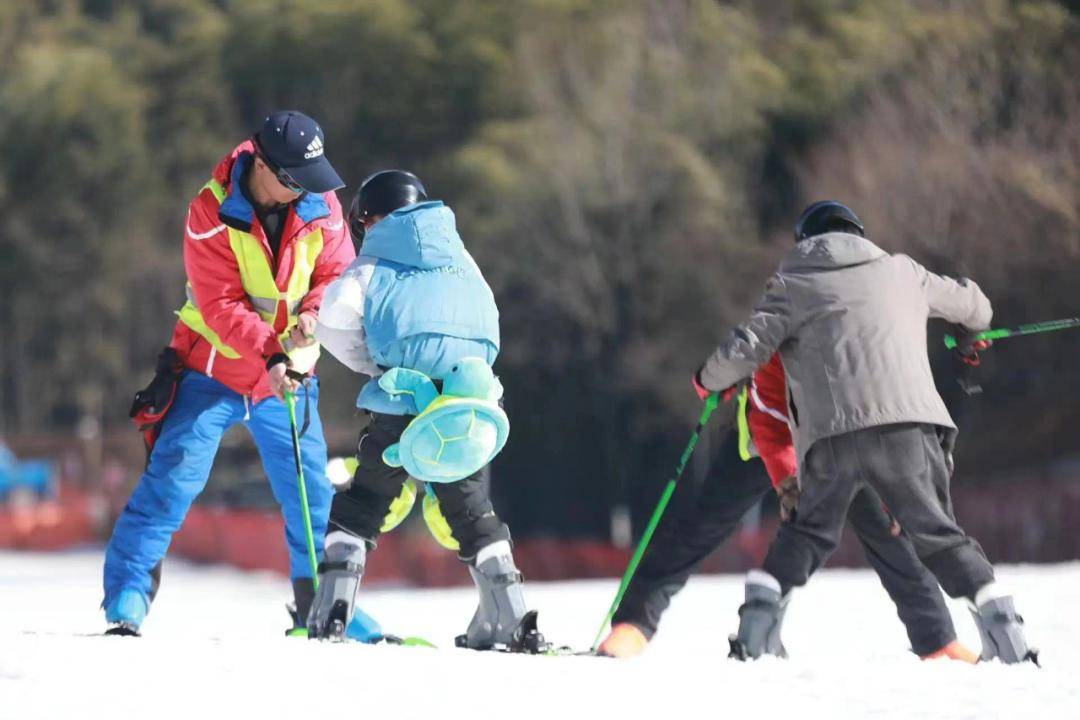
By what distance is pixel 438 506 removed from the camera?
5906 mm

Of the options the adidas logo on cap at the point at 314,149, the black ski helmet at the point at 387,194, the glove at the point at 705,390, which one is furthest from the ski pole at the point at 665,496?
the adidas logo on cap at the point at 314,149

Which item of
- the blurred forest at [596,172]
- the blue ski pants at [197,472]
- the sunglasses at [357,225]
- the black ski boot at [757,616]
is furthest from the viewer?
the blurred forest at [596,172]

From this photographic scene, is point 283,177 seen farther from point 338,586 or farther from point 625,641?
point 625,641

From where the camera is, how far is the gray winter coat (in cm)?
558

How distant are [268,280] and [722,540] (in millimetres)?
1780

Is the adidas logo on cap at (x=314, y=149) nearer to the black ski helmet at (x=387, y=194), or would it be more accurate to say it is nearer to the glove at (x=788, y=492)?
the black ski helmet at (x=387, y=194)

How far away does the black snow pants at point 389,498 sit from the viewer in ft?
19.1

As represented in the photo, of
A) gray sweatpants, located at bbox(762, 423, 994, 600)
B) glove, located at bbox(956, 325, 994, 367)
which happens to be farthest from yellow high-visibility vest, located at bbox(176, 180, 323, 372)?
glove, located at bbox(956, 325, 994, 367)

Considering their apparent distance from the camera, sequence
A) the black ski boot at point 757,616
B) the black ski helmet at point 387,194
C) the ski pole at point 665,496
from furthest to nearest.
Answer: the ski pole at point 665,496, the black ski helmet at point 387,194, the black ski boot at point 757,616

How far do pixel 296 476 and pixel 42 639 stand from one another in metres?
1.57

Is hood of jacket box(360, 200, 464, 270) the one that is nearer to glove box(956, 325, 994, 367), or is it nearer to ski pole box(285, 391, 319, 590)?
ski pole box(285, 391, 319, 590)

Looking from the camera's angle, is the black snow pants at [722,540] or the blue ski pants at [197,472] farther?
the blue ski pants at [197,472]

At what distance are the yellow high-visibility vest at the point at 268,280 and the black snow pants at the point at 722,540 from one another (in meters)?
1.38

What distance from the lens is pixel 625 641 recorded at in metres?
6.36
